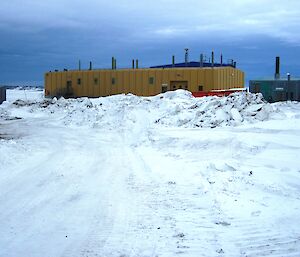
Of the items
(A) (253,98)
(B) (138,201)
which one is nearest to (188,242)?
(B) (138,201)

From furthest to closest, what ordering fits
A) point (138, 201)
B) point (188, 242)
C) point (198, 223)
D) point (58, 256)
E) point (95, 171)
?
point (95, 171) < point (138, 201) < point (198, 223) < point (188, 242) < point (58, 256)

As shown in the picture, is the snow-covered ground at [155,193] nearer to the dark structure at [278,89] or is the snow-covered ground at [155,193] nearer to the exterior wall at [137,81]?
the dark structure at [278,89]

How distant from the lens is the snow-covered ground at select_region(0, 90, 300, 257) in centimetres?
552

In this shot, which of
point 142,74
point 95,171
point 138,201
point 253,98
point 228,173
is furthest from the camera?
point 142,74

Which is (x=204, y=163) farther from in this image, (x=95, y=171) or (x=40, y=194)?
(x=40, y=194)

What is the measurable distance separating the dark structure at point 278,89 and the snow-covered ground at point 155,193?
17570 millimetres

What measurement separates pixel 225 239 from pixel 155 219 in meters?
1.30

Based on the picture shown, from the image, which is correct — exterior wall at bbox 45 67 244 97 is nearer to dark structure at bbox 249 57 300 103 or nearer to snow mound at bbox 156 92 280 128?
dark structure at bbox 249 57 300 103

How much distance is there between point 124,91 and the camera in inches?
1655

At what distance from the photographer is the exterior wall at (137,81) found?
1559 inches

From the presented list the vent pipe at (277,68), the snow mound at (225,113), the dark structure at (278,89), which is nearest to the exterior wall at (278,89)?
the dark structure at (278,89)

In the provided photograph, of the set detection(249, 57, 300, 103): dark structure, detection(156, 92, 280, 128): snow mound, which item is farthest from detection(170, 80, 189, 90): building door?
detection(156, 92, 280, 128): snow mound

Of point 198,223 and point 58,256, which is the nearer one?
point 58,256

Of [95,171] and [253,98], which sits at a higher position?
[253,98]
